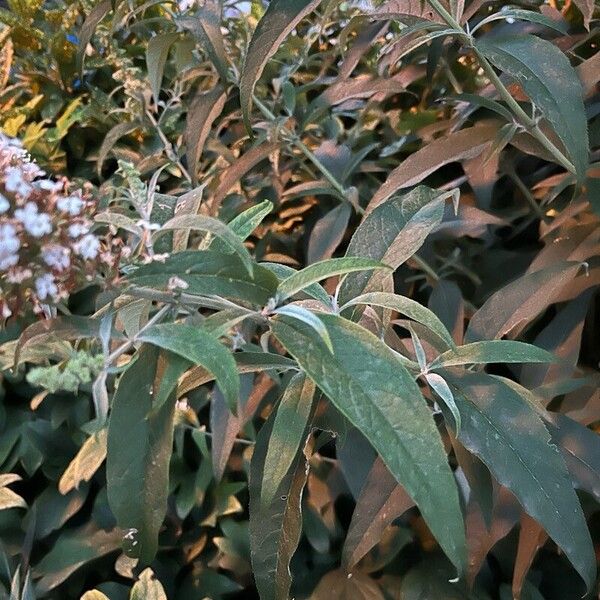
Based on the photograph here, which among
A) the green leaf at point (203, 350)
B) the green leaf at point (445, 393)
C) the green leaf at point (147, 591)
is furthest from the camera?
the green leaf at point (147, 591)

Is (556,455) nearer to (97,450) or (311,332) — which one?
(311,332)

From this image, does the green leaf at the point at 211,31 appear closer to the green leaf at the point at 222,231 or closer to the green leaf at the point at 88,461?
the green leaf at the point at 222,231

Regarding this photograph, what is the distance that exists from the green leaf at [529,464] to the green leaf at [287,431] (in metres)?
0.14

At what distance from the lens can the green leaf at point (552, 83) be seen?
628 mm

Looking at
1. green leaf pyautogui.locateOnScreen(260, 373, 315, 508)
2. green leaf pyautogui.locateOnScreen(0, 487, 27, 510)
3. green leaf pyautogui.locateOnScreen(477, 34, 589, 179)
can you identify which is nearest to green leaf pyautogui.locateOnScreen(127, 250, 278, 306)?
green leaf pyautogui.locateOnScreen(260, 373, 315, 508)

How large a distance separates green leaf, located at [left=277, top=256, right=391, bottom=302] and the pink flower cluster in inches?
5.3

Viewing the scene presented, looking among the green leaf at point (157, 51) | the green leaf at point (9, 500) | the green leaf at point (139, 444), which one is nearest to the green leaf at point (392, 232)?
the green leaf at point (139, 444)

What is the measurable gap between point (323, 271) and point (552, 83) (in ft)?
1.13

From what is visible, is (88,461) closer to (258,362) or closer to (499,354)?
(258,362)

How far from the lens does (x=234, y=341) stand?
80 cm

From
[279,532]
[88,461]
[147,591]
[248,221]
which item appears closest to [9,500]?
[88,461]

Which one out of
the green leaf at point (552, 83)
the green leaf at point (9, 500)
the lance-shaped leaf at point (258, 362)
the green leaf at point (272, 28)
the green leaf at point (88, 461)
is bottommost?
the green leaf at point (9, 500)

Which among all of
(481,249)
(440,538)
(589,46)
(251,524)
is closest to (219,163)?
(481,249)

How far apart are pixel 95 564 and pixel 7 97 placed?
39.8 inches
